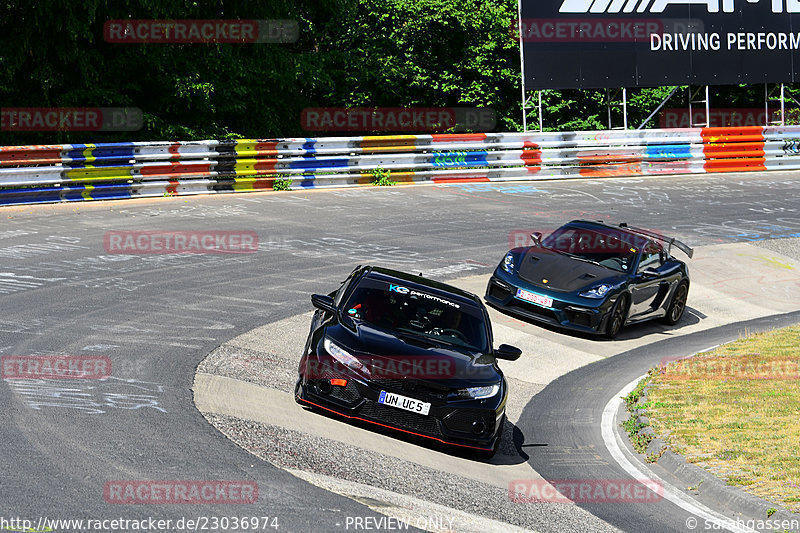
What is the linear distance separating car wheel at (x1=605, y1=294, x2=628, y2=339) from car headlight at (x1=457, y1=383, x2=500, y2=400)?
5.86 m

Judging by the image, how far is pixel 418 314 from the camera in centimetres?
1020

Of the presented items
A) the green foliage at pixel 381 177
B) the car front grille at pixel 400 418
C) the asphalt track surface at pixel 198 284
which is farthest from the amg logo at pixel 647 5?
the car front grille at pixel 400 418

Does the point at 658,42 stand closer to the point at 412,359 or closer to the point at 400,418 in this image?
the point at 412,359

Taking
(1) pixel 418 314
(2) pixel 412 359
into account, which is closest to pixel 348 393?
(2) pixel 412 359

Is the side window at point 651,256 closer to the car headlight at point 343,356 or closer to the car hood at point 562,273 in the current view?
the car hood at point 562,273

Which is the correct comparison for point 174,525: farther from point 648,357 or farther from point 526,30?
point 526,30

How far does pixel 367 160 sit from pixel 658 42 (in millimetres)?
11155

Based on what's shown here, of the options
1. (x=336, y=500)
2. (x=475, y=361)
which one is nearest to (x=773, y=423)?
(x=475, y=361)

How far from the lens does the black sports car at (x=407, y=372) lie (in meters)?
8.99

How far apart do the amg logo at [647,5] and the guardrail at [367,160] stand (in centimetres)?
421

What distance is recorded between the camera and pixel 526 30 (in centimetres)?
2912

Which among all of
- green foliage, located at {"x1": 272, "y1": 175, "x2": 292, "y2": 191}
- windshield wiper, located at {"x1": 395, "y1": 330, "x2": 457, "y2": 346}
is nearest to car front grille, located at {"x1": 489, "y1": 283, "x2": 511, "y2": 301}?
windshield wiper, located at {"x1": 395, "y1": 330, "x2": 457, "y2": 346}

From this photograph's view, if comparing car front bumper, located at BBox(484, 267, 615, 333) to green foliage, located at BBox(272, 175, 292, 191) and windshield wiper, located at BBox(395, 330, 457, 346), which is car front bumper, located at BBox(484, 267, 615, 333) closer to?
windshield wiper, located at BBox(395, 330, 457, 346)

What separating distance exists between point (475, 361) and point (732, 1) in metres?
25.9
